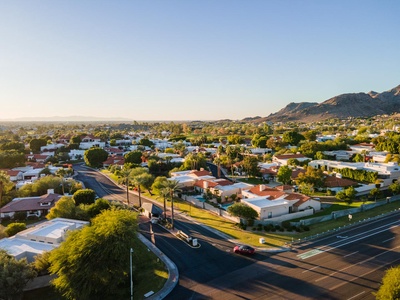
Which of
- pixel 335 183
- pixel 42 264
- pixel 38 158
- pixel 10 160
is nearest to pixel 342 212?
pixel 335 183

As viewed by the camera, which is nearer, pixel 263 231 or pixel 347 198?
pixel 263 231

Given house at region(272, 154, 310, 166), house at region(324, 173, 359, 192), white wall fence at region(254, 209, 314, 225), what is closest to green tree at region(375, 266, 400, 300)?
white wall fence at region(254, 209, 314, 225)

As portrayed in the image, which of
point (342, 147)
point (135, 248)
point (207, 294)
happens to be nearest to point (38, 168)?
point (135, 248)

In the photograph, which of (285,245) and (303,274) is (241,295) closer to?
(303,274)

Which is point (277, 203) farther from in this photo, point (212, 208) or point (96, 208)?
point (96, 208)

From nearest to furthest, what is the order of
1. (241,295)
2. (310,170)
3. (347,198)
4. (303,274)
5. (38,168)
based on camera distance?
1. (241,295)
2. (303,274)
3. (347,198)
4. (310,170)
5. (38,168)
